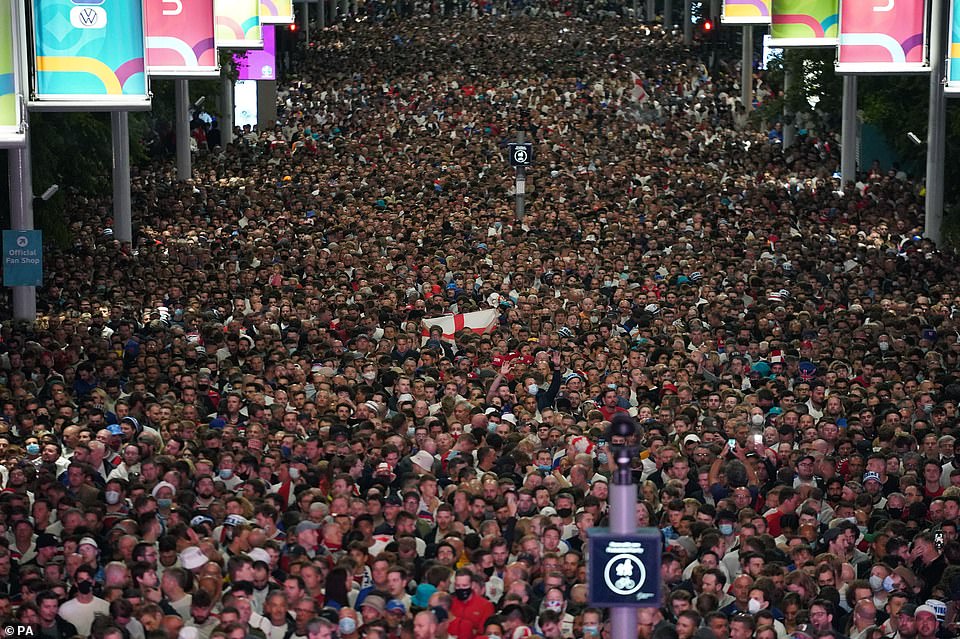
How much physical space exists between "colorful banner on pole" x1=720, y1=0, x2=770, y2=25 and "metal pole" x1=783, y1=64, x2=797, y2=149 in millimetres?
5343

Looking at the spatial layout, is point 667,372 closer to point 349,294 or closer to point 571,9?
point 349,294

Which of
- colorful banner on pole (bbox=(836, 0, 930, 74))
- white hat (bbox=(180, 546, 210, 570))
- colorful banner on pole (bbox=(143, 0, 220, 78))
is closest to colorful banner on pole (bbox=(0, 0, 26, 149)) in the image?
white hat (bbox=(180, 546, 210, 570))

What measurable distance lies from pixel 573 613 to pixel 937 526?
3815 mm

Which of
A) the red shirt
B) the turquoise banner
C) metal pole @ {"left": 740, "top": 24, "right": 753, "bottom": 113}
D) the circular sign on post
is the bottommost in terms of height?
the red shirt

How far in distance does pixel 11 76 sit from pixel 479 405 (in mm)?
6182

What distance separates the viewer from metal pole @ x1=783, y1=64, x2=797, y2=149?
4925 centimetres

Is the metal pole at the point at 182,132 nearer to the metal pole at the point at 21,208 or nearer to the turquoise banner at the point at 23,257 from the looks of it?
the metal pole at the point at 21,208

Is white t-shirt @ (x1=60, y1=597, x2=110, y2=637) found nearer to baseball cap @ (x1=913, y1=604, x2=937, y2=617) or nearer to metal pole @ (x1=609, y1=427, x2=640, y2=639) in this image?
metal pole @ (x1=609, y1=427, x2=640, y2=639)

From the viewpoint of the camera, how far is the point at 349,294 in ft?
94.7

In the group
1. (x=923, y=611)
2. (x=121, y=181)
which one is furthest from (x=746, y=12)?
(x=923, y=611)

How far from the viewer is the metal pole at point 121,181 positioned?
122ft

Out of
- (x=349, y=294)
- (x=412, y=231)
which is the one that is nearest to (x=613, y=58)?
(x=412, y=231)

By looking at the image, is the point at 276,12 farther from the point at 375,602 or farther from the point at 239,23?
the point at 375,602

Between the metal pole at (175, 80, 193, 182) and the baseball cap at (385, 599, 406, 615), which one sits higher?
the metal pole at (175, 80, 193, 182)
